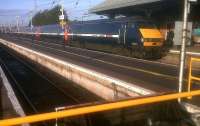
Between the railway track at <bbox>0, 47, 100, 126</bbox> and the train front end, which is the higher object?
the train front end

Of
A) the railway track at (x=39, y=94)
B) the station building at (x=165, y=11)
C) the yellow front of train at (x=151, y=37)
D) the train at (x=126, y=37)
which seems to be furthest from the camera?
the station building at (x=165, y=11)

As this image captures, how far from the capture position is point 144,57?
27266mm

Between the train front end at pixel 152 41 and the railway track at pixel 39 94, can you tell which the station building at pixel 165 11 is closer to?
the train front end at pixel 152 41

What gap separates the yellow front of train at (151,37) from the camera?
87.9 feet

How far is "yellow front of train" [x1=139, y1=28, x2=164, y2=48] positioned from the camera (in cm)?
2680

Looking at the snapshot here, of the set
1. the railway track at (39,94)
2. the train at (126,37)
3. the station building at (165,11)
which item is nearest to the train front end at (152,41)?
the train at (126,37)

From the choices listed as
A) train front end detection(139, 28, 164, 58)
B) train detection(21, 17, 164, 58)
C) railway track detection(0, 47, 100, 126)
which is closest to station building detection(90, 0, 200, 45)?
train front end detection(139, 28, 164, 58)

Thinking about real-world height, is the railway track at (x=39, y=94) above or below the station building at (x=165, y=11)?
below

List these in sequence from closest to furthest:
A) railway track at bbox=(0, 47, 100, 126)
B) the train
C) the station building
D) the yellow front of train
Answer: railway track at bbox=(0, 47, 100, 126) < the yellow front of train < the train < the station building

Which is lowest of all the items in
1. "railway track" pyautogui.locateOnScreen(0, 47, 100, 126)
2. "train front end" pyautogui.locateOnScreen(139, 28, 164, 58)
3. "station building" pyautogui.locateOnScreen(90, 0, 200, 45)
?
"railway track" pyautogui.locateOnScreen(0, 47, 100, 126)

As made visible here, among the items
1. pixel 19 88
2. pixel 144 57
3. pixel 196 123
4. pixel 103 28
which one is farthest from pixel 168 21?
pixel 196 123

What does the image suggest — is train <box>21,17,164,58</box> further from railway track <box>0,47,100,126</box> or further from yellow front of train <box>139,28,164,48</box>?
railway track <box>0,47,100,126</box>

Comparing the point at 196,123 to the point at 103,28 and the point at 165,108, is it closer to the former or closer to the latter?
the point at 165,108

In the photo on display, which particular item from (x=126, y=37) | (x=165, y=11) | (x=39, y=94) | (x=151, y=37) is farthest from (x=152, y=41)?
(x=39, y=94)
